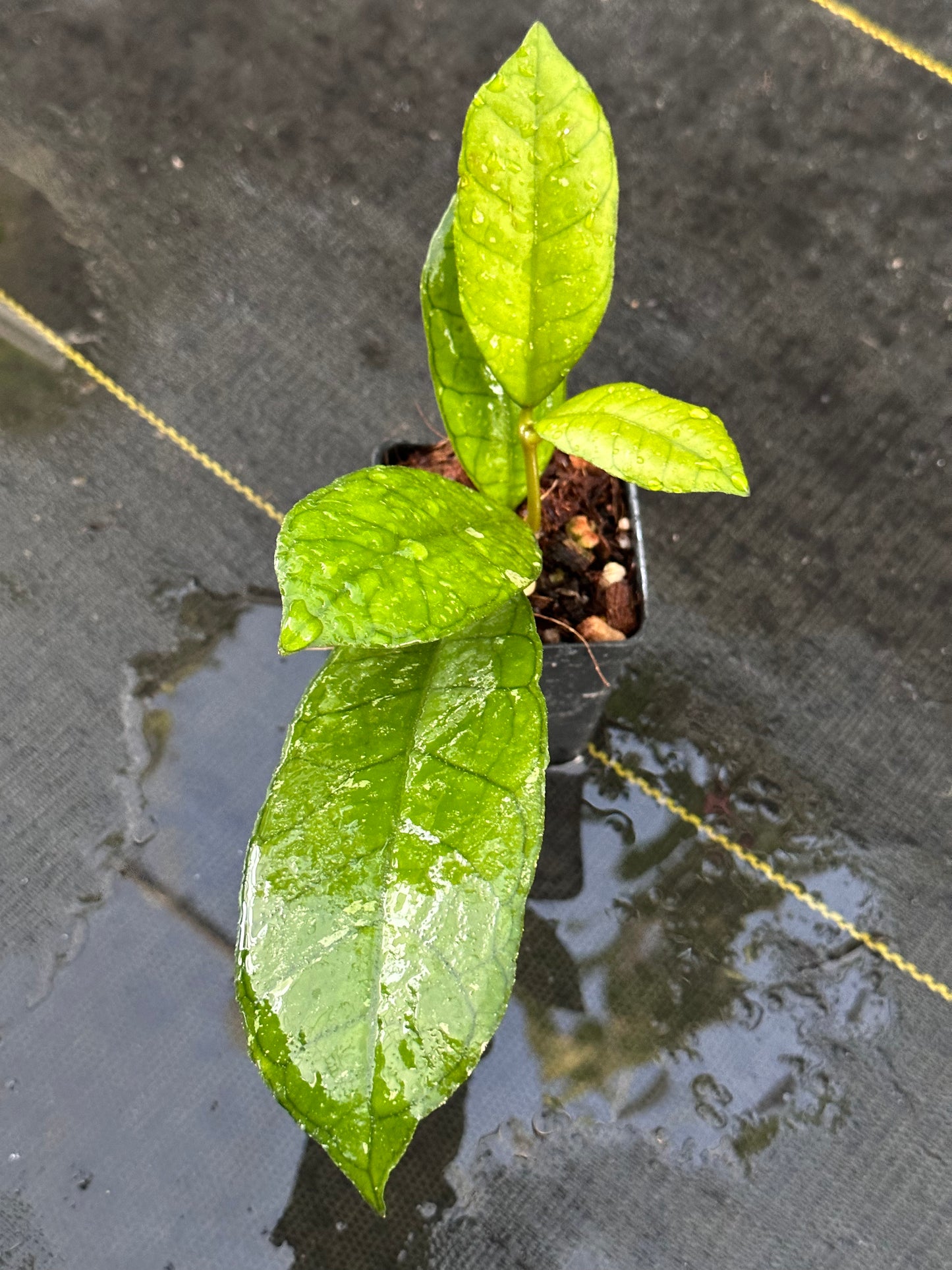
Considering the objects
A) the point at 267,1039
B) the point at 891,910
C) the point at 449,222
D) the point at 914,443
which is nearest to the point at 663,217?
the point at 914,443

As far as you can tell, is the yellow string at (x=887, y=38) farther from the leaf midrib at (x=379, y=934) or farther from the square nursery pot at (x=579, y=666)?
the leaf midrib at (x=379, y=934)

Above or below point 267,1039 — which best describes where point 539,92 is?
above

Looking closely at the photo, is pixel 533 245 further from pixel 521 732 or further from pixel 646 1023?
pixel 646 1023

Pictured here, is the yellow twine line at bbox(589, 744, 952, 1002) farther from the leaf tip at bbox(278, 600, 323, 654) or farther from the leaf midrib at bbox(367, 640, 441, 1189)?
the leaf tip at bbox(278, 600, 323, 654)

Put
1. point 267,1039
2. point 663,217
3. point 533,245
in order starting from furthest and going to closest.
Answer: point 663,217, point 533,245, point 267,1039

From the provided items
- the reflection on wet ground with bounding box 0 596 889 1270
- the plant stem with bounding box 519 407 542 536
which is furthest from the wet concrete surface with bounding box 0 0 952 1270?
the plant stem with bounding box 519 407 542 536

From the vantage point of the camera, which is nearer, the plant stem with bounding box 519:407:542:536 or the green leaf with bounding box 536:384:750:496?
the green leaf with bounding box 536:384:750:496

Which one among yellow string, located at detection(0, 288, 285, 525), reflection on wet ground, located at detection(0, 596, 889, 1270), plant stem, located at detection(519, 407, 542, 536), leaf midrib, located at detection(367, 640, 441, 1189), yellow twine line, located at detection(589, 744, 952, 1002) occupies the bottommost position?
reflection on wet ground, located at detection(0, 596, 889, 1270)

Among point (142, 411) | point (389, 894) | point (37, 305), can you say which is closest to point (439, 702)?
point (389, 894)
